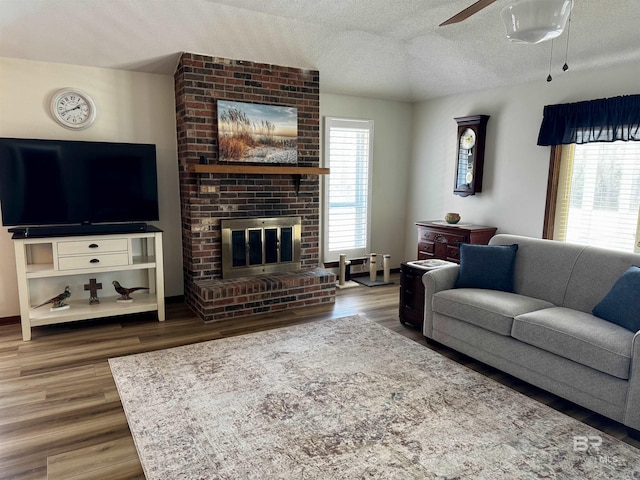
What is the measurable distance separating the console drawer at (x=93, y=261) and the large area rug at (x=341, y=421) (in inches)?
39.7

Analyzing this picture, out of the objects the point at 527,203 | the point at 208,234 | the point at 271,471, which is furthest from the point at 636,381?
the point at 208,234

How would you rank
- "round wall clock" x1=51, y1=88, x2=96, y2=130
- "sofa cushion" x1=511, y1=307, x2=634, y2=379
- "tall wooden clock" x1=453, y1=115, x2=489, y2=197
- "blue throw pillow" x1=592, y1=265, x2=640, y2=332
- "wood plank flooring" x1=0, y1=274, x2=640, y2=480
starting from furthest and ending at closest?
"tall wooden clock" x1=453, y1=115, x2=489, y2=197, "round wall clock" x1=51, y1=88, x2=96, y2=130, "blue throw pillow" x1=592, y1=265, x2=640, y2=332, "sofa cushion" x1=511, y1=307, x2=634, y2=379, "wood plank flooring" x1=0, y1=274, x2=640, y2=480

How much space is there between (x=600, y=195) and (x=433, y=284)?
2.00m

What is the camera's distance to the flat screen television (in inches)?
151

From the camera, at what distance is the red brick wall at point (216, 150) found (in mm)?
4363

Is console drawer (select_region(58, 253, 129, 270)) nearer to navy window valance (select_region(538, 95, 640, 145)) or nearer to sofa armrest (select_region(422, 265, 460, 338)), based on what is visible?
sofa armrest (select_region(422, 265, 460, 338))

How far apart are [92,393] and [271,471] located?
1.51 metres

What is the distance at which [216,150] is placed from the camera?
4516mm

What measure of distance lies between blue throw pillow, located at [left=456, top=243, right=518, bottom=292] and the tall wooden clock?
1.80 meters

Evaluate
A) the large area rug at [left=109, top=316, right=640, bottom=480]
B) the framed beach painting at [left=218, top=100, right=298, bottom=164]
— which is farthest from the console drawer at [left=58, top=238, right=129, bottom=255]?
the framed beach painting at [left=218, top=100, right=298, bottom=164]

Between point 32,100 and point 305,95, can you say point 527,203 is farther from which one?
point 32,100

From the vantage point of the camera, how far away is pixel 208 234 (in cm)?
459

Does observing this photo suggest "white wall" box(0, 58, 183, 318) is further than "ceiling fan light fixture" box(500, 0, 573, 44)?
Yes

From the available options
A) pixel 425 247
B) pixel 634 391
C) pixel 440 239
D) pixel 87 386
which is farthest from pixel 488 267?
pixel 87 386
